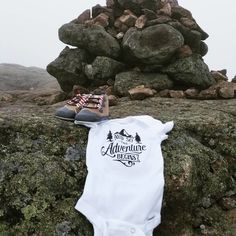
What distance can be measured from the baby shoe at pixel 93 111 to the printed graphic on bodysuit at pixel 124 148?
44 centimetres

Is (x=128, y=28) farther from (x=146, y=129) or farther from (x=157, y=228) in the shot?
(x=157, y=228)

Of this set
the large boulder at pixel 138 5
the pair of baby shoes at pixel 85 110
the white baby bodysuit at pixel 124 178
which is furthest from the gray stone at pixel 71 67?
the white baby bodysuit at pixel 124 178

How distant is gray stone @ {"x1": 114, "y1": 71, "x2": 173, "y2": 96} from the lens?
34.4 feet

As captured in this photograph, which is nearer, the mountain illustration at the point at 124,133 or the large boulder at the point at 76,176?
the large boulder at the point at 76,176

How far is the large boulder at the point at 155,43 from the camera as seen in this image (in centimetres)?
1057

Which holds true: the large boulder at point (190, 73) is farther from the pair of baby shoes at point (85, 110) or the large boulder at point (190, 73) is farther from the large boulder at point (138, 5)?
the pair of baby shoes at point (85, 110)

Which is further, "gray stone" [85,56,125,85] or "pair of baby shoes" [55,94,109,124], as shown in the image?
"gray stone" [85,56,125,85]

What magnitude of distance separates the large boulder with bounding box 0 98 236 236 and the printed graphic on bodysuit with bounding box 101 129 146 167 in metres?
0.43

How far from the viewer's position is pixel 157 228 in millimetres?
6191

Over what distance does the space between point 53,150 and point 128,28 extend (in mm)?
6134

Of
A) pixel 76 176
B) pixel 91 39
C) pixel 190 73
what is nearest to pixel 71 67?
pixel 91 39

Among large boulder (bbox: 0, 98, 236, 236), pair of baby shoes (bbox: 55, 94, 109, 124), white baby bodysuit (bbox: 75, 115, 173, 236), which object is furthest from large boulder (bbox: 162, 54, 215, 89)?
white baby bodysuit (bbox: 75, 115, 173, 236)

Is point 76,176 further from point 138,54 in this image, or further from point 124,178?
point 138,54

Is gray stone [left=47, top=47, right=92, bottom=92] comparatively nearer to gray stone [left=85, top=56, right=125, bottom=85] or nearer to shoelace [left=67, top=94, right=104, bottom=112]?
gray stone [left=85, top=56, right=125, bottom=85]
